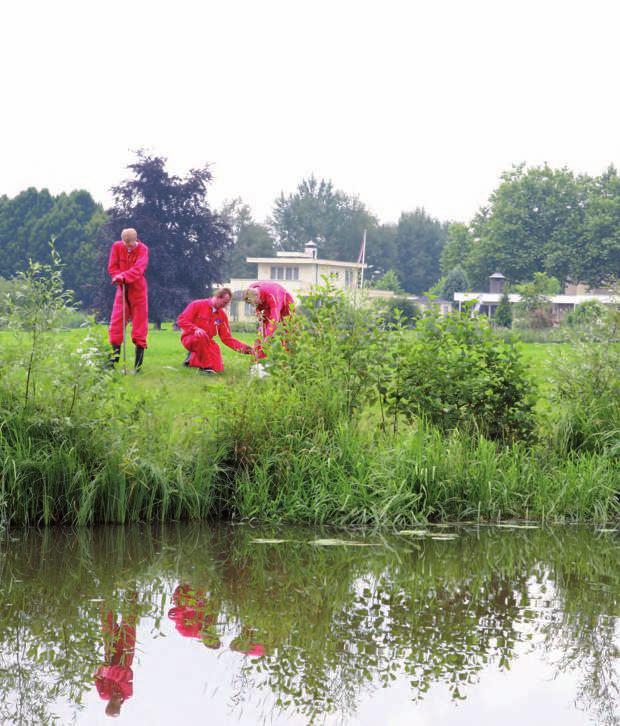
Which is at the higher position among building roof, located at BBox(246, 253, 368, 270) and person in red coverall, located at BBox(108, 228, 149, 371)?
building roof, located at BBox(246, 253, 368, 270)

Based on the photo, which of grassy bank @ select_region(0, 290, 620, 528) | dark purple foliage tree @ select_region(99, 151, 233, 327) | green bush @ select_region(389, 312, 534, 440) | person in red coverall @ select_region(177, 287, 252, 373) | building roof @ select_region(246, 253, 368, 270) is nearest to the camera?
grassy bank @ select_region(0, 290, 620, 528)

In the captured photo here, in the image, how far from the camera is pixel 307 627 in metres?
5.23

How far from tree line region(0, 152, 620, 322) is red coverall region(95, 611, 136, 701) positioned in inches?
1432

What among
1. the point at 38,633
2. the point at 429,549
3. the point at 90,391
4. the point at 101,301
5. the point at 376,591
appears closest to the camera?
the point at 38,633

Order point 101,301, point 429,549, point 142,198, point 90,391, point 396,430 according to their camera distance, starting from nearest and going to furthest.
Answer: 1. point 429,549
2. point 90,391
3. point 396,430
4. point 101,301
5. point 142,198

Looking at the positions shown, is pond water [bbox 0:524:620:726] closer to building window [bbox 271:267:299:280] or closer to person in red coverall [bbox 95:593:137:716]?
person in red coverall [bbox 95:593:137:716]

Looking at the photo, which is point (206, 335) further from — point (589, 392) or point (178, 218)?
point (178, 218)

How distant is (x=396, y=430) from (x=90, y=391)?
101 inches

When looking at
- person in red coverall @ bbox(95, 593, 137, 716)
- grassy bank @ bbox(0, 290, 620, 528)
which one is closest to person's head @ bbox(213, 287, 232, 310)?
grassy bank @ bbox(0, 290, 620, 528)

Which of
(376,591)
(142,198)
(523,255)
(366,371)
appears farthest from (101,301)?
(523,255)

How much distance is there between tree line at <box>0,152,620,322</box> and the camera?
161ft

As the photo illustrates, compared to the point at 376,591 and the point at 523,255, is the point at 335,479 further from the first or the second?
the point at 523,255

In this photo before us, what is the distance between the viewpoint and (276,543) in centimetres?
718

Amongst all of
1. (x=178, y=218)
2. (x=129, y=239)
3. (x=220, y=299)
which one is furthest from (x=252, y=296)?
(x=178, y=218)
